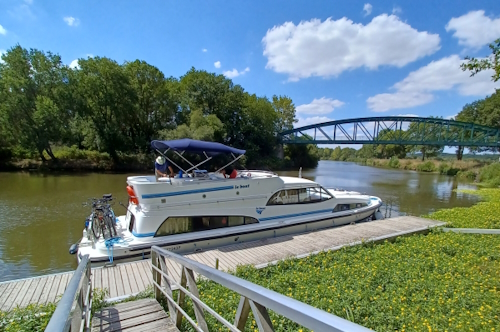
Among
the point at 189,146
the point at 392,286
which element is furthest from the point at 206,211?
the point at 392,286

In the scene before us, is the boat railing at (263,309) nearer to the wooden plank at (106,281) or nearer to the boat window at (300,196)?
the wooden plank at (106,281)

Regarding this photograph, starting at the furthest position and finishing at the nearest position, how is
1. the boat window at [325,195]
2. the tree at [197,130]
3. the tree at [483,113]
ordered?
1. the tree at [483,113]
2. the tree at [197,130]
3. the boat window at [325,195]

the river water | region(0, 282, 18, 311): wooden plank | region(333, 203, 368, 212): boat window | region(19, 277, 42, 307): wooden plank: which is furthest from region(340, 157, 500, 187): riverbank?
region(0, 282, 18, 311): wooden plank

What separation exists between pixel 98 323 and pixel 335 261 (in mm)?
4876

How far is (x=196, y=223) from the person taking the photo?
761 cm

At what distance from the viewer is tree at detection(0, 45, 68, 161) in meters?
28.3

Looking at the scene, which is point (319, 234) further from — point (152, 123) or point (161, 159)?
point (152, 123)

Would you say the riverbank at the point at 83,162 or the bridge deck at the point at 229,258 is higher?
the riverbank at the point at 83,162

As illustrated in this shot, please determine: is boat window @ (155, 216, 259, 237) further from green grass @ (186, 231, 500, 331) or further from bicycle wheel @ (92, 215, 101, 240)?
green grass @ (186, 231, 500, 331)

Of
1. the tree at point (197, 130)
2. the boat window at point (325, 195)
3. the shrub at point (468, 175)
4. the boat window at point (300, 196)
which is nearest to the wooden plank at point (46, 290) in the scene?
the boat window at point (300, 196)

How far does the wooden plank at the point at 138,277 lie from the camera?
5078mm

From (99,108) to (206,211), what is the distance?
33.8 meters

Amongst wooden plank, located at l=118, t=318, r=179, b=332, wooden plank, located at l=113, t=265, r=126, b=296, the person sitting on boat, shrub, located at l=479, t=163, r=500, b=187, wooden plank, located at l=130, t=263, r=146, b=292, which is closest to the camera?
wooden plank, located at l=118, t=318, r=179, b=332

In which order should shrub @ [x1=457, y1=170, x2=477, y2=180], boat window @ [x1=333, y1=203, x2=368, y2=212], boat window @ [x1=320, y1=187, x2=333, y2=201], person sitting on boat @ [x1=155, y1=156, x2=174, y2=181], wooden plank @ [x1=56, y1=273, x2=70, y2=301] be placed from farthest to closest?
shrub @ [x1=457, y1=170, x2=477, y2=180] → boat window @ [x1=333, y1=203, x2=368, y2=212] → boat window @ [x1=320, y1=187, x2=333, y2=201] → person sitting on boat @ [x1=155, y1=156, x2=174, y2=181] → wooden plank @ [x1=56, y1=273, x2=70, y2=301]
